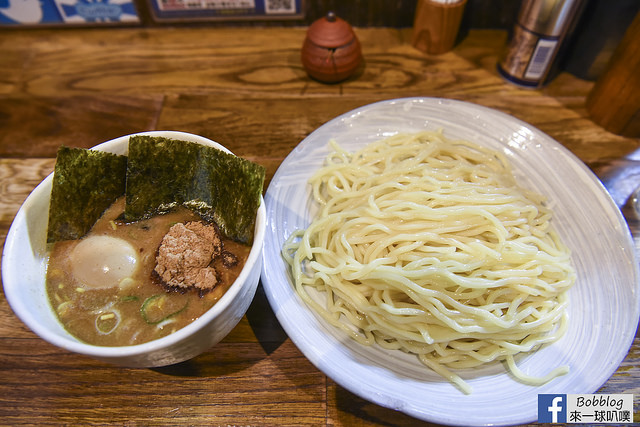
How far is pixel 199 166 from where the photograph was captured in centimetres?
164

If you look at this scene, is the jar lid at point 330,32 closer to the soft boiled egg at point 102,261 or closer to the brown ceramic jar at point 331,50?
the brown ceramic jar at point 331,50

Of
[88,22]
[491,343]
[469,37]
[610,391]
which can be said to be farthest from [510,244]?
[88,22]

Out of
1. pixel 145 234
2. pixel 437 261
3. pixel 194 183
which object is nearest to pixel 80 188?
pixel 145 234

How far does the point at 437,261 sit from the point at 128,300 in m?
1.16

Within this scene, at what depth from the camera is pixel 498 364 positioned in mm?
1647

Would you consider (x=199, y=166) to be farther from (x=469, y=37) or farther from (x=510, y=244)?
(x=469, y=37)

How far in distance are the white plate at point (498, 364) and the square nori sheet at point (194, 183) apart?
0.85 ft

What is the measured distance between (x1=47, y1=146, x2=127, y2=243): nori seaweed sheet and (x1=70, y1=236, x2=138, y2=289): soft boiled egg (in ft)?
0.26

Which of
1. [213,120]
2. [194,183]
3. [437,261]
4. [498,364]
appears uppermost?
[194,183]

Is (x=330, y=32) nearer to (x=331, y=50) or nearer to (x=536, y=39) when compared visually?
(x=331, y=50)

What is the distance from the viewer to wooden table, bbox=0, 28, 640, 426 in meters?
1.66

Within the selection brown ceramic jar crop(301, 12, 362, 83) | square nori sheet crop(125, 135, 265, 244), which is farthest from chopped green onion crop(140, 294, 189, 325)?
brown ceramic jar crop(301, 12, 362, 83)

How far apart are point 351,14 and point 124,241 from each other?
92.6 inches

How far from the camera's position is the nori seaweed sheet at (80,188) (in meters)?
1.51
